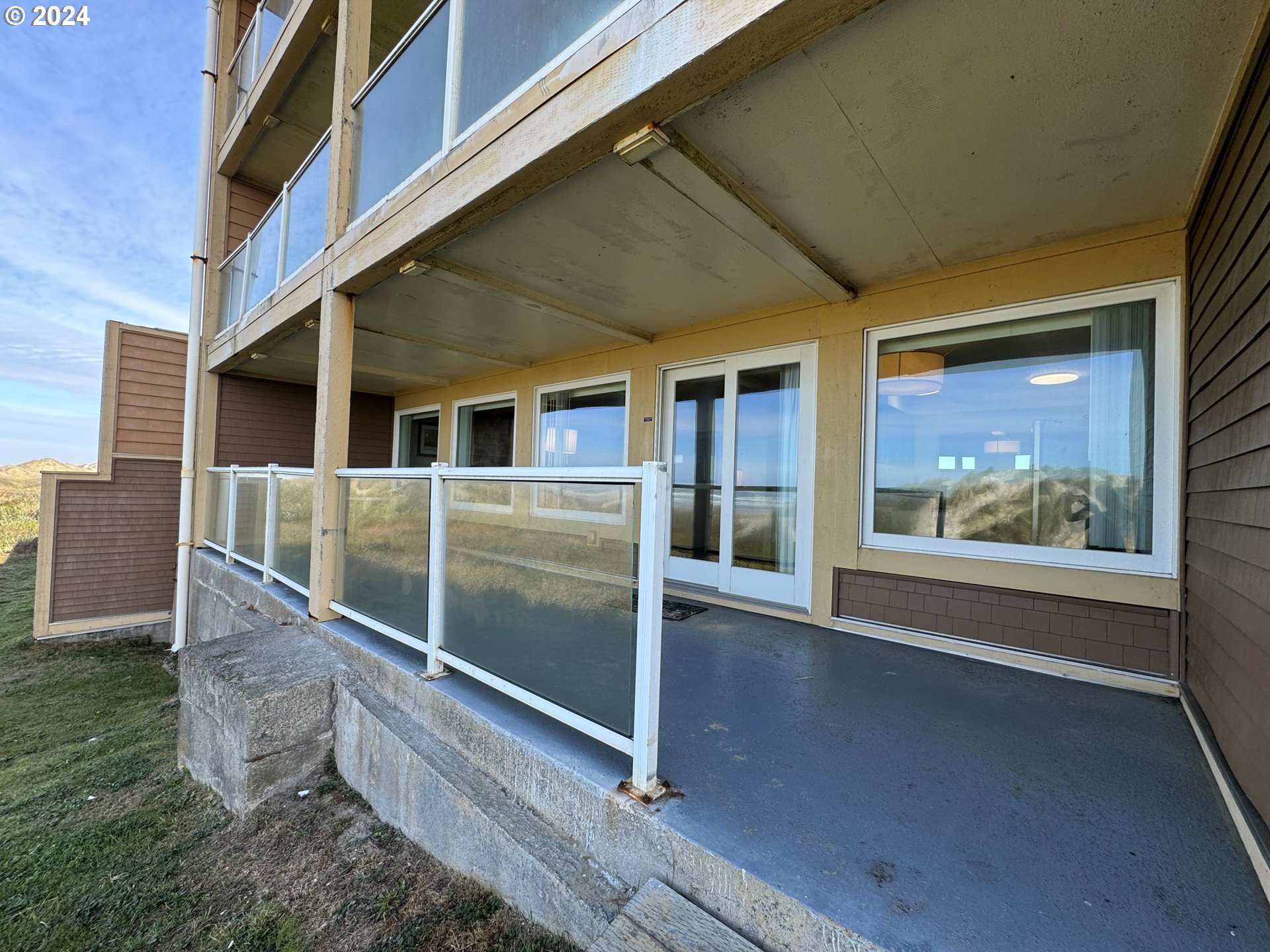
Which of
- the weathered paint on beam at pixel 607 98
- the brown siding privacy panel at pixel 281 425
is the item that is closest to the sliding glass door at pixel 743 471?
the weathered paint on beam at pixel 607 98

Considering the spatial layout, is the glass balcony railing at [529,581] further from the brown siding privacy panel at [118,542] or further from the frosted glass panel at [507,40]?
the brown siding privacy panel at [118,542]

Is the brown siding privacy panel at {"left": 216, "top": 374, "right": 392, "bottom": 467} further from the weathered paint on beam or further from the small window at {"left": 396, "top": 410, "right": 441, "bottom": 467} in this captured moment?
the weathered paint on beam

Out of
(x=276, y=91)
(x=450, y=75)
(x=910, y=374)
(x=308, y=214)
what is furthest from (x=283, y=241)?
(x=910, y=374)

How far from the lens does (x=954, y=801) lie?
5.60 ft

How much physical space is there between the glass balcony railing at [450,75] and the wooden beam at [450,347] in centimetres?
132

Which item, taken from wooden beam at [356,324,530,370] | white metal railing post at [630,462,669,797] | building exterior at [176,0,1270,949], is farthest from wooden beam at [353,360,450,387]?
white metal railing post at [630,462,669,797]

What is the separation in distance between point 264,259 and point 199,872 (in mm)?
5222

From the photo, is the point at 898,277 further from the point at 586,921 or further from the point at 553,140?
the point at 586,921

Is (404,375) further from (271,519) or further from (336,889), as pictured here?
(336,889)

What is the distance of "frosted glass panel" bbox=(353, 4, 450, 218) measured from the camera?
2938 millimetres

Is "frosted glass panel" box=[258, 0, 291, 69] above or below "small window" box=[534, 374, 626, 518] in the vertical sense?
above

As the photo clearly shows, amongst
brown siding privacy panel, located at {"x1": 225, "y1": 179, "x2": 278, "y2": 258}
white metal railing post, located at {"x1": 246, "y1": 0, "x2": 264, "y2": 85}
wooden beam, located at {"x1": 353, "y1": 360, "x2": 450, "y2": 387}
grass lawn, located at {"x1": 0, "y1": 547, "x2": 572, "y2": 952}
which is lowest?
grass lawn, located at {"x1": 0, "y1": 547, "x2": 572, "y2": 952}

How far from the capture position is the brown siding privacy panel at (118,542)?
259 inches

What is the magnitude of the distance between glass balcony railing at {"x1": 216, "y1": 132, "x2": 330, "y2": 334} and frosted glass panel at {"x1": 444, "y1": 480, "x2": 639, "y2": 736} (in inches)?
122
